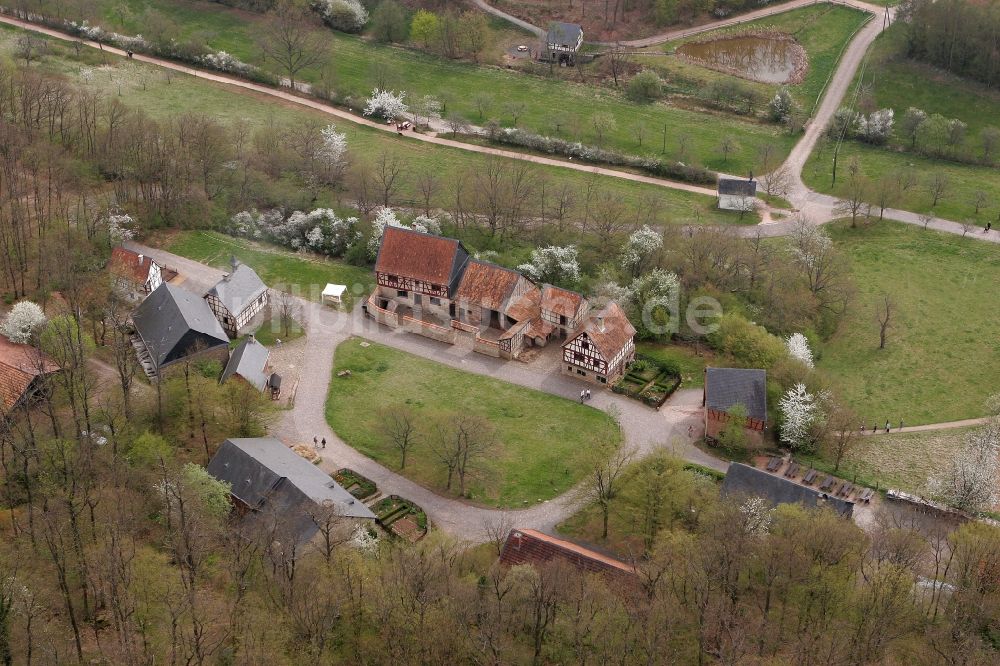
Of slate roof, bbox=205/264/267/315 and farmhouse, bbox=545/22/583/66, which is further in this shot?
farmhouse, bbox=545/22/583/66

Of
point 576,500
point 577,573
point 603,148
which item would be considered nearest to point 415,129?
point 603,148

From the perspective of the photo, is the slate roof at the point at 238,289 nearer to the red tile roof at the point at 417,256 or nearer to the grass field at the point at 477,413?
the grass field at the point at 477,413

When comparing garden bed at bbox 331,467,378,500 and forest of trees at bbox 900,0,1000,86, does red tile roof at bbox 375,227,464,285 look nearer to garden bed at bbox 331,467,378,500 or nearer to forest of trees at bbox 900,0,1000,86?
garden bed at bbox 331,467,378,500

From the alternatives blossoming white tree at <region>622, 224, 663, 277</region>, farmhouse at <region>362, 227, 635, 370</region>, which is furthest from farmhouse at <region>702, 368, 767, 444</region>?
blossoming white tree at <region>622, 224, 663, 277</region>

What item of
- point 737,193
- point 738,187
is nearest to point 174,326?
point 737,193

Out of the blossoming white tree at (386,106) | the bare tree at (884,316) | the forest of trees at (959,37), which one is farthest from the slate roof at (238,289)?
the forest of trees at (959,37)

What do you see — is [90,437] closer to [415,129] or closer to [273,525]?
[273,525]
